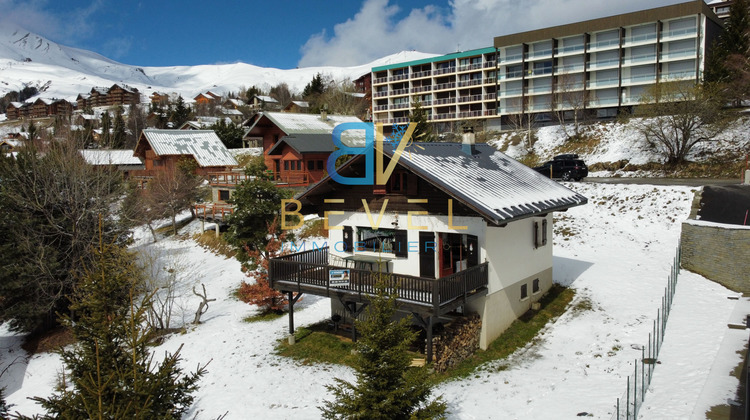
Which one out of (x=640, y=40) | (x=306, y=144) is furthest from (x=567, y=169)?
(x=640, y=40)

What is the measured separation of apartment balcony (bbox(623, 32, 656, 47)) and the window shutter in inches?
1899

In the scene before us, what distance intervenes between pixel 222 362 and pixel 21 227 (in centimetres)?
1500

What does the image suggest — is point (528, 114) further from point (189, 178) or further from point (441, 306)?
point (441, 306)

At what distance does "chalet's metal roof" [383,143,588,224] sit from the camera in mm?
15727

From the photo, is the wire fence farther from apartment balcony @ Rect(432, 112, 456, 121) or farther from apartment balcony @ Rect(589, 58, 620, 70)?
apartment balcony @ Rect(432, 112, 456, 121)

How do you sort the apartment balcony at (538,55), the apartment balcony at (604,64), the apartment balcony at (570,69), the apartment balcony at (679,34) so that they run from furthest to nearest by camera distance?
the apartment balcony at (538,55) < the apartment balcony at (570,69) < the apartment balcony at (604,64) < the apartment balcony at (679,34)

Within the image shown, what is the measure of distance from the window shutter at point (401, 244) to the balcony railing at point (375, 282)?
2187 millimetres

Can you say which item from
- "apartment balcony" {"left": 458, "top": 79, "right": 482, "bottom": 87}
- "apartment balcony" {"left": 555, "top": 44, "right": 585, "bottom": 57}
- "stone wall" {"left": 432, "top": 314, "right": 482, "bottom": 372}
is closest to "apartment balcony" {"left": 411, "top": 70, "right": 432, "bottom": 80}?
"apartment balcony" {"left": 458, "top": 79, "right": 482, "bottom": 87}

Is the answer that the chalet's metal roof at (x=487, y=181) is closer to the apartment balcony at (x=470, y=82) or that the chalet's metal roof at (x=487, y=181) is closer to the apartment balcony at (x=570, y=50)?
the apartment balcony at (x=570, y=50)

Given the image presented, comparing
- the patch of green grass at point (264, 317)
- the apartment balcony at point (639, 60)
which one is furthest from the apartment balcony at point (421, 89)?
the patch of green grass at point (264, 317)

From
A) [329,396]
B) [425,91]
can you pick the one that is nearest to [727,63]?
[425,91]

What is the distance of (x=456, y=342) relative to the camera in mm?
15648

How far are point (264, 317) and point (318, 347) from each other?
540cm

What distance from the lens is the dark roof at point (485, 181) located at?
51.4 feet
